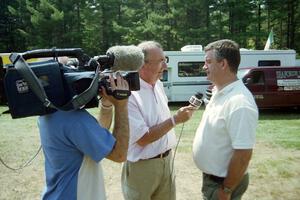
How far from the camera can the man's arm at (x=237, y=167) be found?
2.70 meters

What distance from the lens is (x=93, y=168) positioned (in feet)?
7.29

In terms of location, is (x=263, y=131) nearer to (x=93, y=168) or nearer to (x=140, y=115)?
(x=140, y=115)

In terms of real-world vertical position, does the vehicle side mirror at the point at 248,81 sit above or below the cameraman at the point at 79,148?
below

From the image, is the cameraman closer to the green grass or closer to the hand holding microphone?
the hand holding microphone

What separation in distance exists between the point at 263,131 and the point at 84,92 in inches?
378

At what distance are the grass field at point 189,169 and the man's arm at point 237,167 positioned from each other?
207cm

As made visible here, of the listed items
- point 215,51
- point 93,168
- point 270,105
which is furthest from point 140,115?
point 270,105

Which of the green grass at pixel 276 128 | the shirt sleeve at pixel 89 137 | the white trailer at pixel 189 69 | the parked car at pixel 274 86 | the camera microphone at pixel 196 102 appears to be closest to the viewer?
the shirt sleeve at pixel 89 137

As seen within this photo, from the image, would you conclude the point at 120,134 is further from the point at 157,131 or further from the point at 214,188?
the point at 214,188

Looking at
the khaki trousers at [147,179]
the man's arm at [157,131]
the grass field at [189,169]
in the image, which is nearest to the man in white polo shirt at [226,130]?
the man's arm at [157,131]

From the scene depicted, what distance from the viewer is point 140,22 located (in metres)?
34.0

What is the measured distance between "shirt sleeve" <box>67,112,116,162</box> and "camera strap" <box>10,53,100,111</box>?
0.12m

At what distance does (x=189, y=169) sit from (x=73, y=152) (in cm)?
512

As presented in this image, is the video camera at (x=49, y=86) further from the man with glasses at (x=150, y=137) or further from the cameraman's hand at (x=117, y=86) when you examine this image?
the man with glasses at (x=150, y=137)
